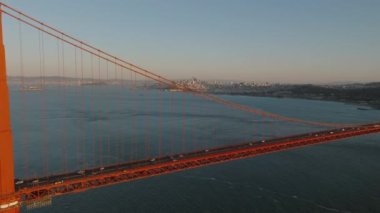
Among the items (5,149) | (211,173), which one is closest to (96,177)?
(5,149)

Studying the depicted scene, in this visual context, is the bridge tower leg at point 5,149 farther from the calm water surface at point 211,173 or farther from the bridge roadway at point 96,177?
the calm water surface at point 211,173

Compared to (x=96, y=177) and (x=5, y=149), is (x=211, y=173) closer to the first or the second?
(x=96, y=177)

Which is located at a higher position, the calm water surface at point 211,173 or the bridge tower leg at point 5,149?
the bridge tower leg at point 5,149

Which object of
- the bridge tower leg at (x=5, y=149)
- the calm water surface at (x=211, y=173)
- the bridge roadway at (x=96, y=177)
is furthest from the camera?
the calm water surface at (x=211, y=173)

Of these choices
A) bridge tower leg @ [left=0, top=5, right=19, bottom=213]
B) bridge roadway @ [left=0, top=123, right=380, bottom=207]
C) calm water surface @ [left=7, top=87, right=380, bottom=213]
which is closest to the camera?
bridge tower leg @ [left=0, top=5, right=19, bottom=213]

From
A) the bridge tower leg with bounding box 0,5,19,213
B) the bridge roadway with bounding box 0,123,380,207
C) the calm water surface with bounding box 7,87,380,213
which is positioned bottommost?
the calm water surface with bounding box 7,87,380,213

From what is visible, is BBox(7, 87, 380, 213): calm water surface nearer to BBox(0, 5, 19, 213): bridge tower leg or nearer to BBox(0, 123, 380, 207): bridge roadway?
BBox(0, 123, 380, 207): bridge roadway

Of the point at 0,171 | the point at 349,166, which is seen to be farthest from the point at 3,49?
the point at 349,166

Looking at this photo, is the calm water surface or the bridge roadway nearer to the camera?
the bridge roadway

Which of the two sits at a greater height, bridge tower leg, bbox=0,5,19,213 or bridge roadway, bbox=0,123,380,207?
bridge tower leg, bbox=0,5,19,213
